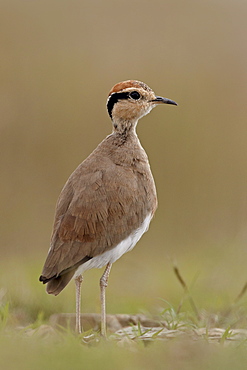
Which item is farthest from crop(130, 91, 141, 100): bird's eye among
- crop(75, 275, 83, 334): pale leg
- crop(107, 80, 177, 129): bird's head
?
crop(75, 275, 83, 334): pale leg

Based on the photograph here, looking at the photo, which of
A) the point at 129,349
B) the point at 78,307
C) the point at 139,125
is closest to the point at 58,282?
the point at 78,307

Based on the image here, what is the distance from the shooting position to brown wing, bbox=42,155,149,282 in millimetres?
5500

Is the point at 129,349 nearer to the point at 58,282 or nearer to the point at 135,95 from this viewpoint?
the point at 58,282

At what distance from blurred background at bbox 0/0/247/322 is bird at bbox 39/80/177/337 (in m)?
3.32

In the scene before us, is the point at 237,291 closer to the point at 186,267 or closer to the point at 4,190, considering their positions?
the point at 186,267

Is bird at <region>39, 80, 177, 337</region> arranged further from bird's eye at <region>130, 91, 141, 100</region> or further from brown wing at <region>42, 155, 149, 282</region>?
bird's eye at <region>130, 91, 141, 100</region>

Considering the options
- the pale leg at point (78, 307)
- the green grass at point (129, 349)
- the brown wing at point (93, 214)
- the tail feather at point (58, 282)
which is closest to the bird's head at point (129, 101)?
the brown wing at point (93, 214)

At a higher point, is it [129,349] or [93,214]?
[93,214]

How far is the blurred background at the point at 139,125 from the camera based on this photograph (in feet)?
40.2

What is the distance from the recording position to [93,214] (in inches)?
220

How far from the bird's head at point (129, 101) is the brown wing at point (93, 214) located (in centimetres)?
60

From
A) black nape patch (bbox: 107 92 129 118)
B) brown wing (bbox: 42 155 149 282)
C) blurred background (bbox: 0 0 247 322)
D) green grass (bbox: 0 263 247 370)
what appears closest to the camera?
green grass (bbox: 0 263 247 370)

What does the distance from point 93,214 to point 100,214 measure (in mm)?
53

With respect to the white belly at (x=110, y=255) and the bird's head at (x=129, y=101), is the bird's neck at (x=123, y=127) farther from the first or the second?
the white belly at (x=110, y=255)
